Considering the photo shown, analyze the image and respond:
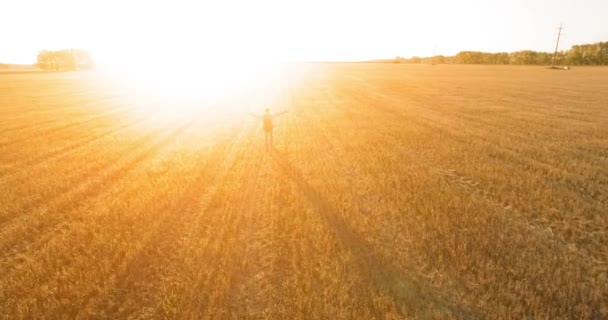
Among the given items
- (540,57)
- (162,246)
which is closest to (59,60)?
(162,246)

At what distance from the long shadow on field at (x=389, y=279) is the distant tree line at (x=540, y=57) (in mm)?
134921

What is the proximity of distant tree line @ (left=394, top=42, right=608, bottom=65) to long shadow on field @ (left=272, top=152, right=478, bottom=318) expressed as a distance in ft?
443

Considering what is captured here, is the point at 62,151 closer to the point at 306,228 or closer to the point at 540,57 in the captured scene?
the point at 306,228

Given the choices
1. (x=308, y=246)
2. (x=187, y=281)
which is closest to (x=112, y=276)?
(x=187, y=281)

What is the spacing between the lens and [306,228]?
7156 mm

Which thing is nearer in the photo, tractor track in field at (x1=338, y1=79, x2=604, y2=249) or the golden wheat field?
the golden wheat field

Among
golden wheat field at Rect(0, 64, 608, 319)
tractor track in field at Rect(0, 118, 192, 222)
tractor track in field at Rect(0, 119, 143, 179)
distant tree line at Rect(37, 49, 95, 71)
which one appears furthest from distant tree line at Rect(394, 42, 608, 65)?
distant tree line at Rect(37, 49, 95, 71)

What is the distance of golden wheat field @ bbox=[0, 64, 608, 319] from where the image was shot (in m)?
5.07

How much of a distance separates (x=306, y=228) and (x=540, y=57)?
14403 cm

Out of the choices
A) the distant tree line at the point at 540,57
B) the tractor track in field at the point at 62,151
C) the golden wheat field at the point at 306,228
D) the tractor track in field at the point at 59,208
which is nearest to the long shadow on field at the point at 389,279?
the golden wheat field at the point at 306,228

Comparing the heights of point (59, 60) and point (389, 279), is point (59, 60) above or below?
above

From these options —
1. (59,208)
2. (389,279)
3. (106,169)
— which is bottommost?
(389,279)

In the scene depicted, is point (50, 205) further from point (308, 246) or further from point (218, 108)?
point (218, 108)

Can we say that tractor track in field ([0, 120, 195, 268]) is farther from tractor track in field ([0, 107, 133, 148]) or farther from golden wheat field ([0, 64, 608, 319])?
tractor track in field ([0, 107, 133, 148])
